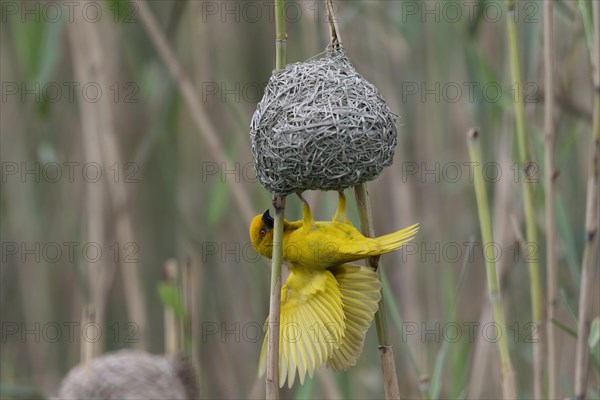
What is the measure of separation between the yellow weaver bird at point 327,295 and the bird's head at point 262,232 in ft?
0.23

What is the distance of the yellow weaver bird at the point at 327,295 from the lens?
5.55 feet

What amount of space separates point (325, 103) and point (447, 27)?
1.40m

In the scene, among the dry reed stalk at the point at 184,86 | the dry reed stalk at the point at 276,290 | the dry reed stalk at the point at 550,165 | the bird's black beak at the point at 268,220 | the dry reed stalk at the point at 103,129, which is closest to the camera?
the dry reed stalk at the point at 276,290

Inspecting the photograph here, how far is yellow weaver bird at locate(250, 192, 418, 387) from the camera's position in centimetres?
169

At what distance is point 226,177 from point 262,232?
580mm

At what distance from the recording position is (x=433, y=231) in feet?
10.6

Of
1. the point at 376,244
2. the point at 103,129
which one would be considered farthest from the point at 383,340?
the point at 103,129

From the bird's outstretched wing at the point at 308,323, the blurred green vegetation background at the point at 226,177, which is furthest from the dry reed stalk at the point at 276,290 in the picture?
the blurred green vegetation background at the point at 226,177

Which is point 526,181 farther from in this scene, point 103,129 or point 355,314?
point 103,129

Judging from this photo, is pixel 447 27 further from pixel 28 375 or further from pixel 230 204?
pixel 28 375

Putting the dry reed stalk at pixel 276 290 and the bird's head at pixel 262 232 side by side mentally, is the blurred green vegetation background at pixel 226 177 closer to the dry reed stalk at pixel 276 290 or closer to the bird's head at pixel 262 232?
the bird's head at pixel 262 232

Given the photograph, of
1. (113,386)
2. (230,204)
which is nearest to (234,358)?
(230,204)

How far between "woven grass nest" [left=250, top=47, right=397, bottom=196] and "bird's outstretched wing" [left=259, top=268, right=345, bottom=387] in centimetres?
26

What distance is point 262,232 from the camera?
81.5 inches
